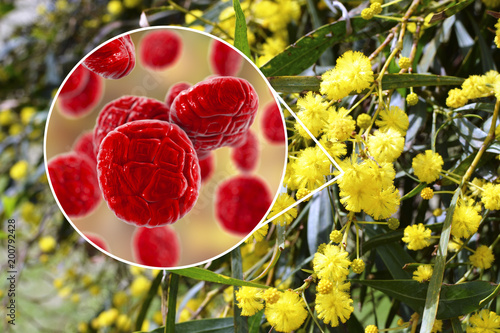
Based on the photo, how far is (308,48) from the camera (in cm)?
43

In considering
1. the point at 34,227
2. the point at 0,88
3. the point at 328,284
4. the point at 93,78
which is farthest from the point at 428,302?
the point at 0,88

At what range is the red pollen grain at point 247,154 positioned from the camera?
14.5 inches

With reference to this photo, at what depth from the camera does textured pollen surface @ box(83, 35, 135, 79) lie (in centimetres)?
38

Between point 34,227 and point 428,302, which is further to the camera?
point 34,227

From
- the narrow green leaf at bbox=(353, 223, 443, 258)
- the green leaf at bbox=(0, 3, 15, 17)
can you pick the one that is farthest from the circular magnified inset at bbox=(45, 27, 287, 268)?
the green leaf at bbox=(0, 3, 15, 17)

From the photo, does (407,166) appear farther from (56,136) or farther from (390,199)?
(56,136)

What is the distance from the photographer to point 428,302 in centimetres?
33

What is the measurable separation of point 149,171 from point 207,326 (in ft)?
0.61

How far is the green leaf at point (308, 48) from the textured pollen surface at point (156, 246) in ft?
0.57

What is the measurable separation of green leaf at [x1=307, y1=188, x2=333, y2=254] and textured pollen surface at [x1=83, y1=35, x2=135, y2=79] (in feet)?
0.69

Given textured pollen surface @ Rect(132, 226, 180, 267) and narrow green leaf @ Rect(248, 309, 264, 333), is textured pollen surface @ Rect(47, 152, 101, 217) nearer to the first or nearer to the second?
textured pollen surface @ Rect(132, 226, 180, 267)

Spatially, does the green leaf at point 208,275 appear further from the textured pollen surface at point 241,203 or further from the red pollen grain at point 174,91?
the red pollen grain at point 174,91

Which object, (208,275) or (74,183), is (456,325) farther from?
(74,183)

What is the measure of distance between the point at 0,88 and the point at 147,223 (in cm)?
102
